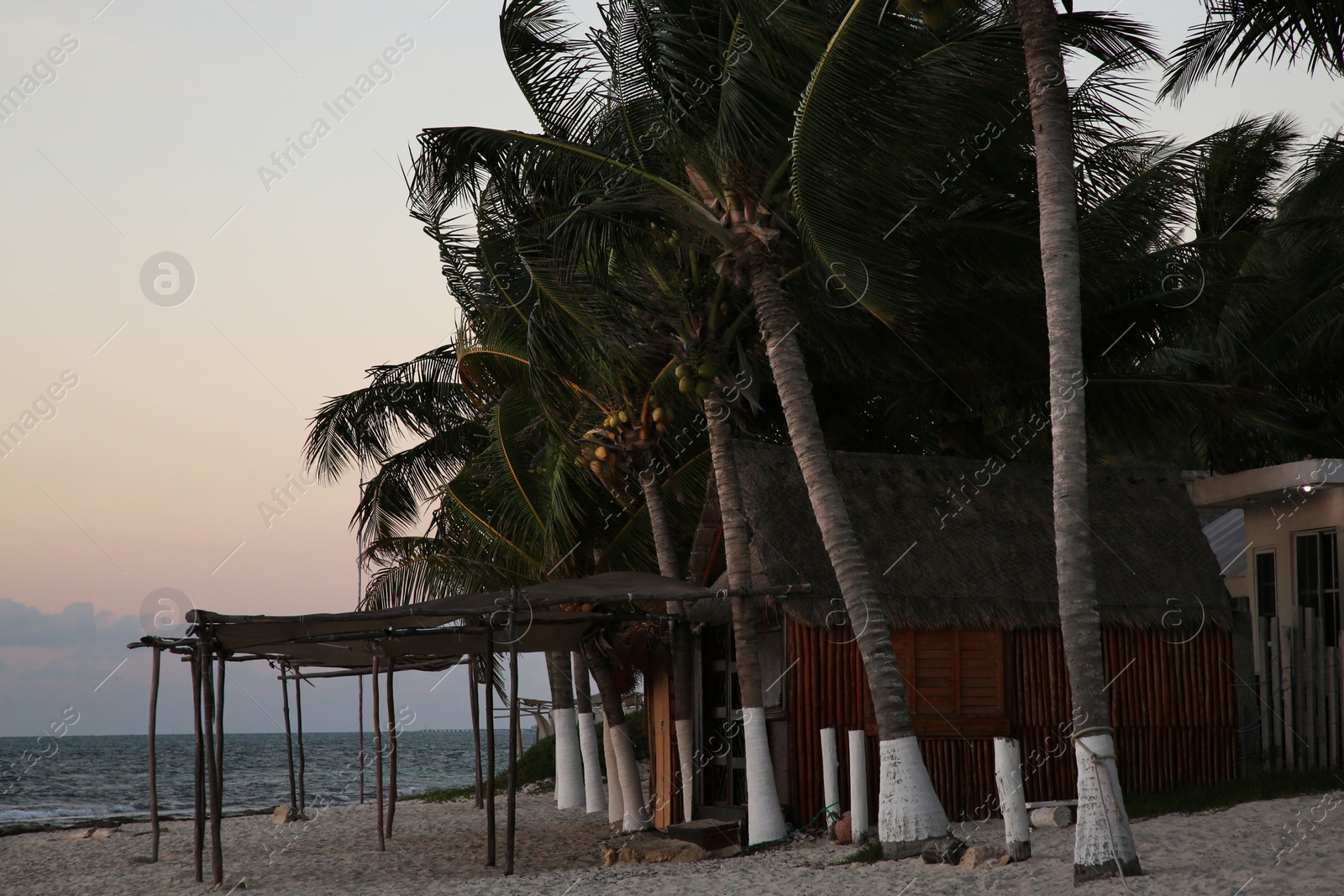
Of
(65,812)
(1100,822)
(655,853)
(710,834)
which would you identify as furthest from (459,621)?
(65,812)

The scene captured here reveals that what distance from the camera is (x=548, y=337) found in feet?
40.3

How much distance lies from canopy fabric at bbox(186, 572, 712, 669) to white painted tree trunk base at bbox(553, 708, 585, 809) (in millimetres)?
4039

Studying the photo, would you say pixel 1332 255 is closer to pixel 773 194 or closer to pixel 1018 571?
pixel 1018 571

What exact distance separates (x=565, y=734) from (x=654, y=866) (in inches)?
271

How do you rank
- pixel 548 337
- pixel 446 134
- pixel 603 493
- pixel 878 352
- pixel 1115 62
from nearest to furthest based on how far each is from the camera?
pixel 1115 62
pixel 446 134
pixel 548 337
pixel 878 352
pixel 603 493

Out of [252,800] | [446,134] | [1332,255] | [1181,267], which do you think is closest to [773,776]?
[446,134]

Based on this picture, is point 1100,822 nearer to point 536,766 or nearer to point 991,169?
point 991,169

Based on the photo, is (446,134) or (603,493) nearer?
(446,134)

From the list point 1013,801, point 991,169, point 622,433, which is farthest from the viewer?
point 622,433

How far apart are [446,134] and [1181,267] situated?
30.5ft

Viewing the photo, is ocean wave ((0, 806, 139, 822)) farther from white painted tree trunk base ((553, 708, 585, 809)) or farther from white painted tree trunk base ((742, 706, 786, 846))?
white painted tree trunk base ((742, 706, 786, 846))

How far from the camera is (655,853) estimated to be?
11.4m

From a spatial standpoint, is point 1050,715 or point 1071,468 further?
point 1050,715

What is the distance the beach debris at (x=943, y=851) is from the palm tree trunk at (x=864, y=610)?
0.57ft
